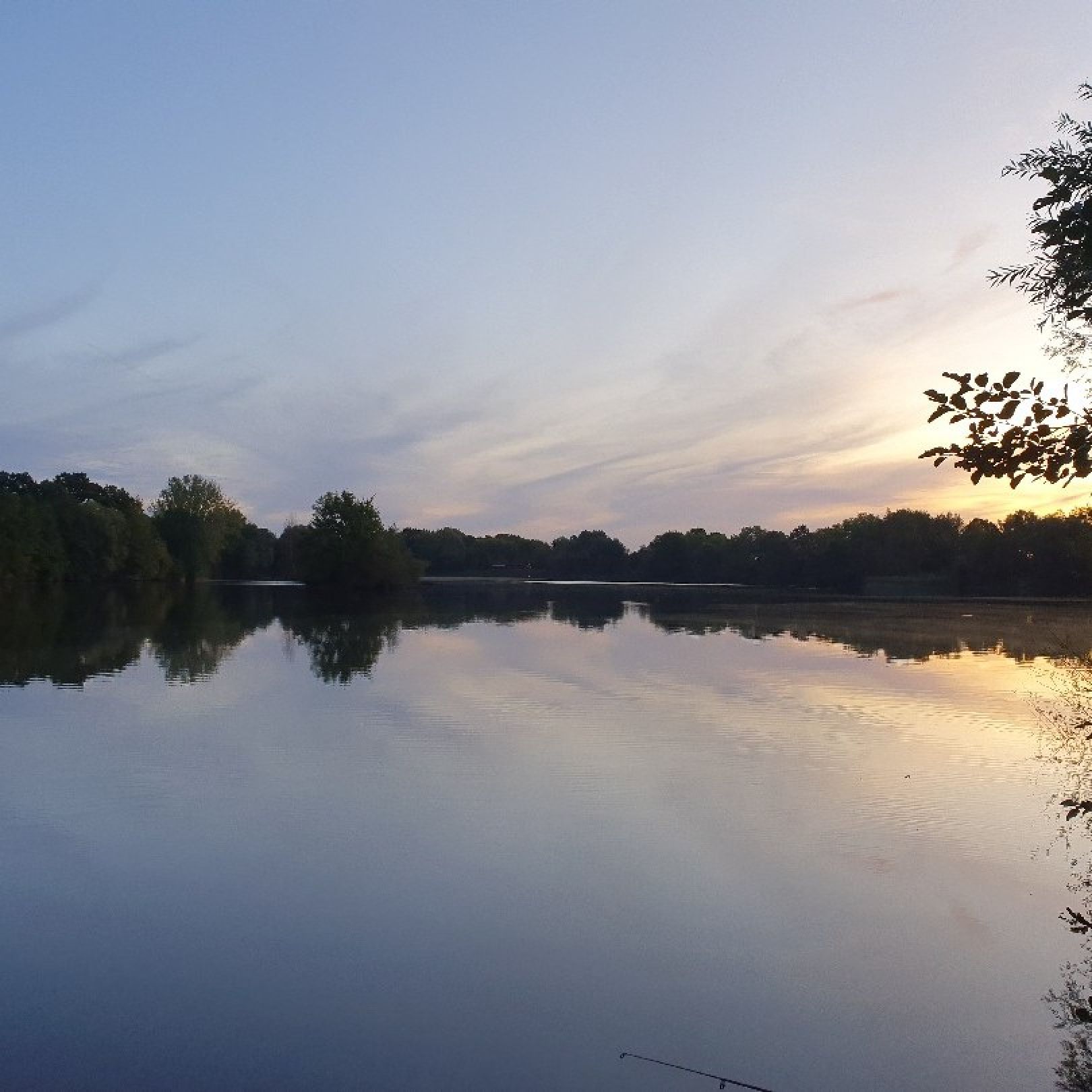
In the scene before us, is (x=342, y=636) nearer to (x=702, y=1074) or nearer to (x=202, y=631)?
(x=202, y=631)

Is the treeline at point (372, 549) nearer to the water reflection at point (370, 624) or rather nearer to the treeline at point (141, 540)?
the treeline at point (141, 540)

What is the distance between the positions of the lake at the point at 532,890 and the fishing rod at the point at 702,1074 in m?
0.05

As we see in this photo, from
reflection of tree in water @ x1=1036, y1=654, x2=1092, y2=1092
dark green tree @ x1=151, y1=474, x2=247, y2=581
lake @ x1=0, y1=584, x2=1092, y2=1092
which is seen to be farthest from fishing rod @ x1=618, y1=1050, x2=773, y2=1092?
dark green tree @ x1=151, y1=474, x2=247, y2=581

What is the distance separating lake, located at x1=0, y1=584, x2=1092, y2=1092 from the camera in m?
4.72

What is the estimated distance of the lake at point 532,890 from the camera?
472cm

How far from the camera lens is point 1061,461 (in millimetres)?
2695

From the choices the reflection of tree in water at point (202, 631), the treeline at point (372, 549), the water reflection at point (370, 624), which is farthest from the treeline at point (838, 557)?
the reflection of tree in water at point (202, 631)

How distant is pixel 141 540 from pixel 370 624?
47312 mm

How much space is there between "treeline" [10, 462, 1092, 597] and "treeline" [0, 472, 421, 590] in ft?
0.34

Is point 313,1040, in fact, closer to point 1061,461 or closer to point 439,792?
point 1061,461

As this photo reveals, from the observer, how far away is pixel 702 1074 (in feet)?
14.9

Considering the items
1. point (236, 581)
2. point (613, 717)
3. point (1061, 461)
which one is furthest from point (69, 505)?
point (1061, 461)

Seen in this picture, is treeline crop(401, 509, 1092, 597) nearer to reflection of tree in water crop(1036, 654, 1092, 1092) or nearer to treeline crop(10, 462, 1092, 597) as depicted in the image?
treeline crop(10, 462, 1092, 597)

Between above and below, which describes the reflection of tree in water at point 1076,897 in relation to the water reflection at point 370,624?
below
